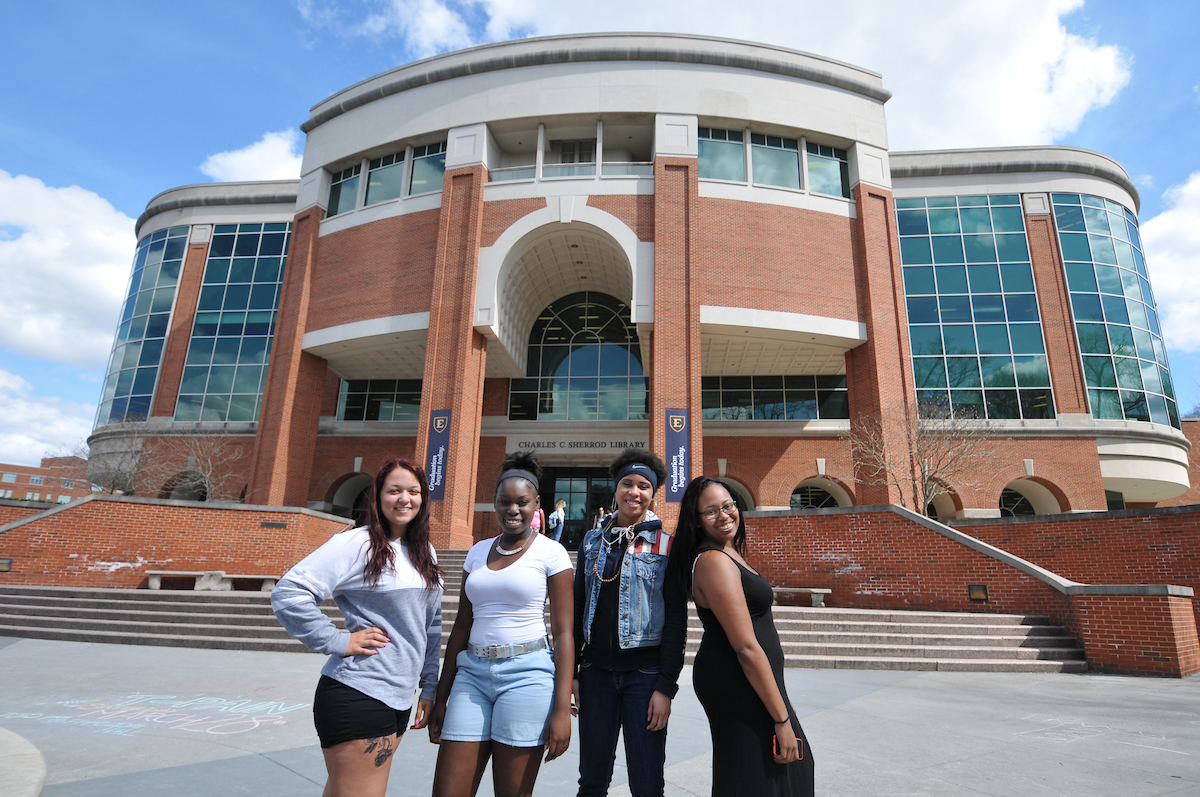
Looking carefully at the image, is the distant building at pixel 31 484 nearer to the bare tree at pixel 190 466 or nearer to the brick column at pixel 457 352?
the bare tree at pixel 190 466

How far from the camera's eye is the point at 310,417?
23.2m

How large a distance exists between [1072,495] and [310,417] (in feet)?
89.4

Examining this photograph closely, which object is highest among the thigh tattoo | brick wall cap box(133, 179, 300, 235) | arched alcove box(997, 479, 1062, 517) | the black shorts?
brick wall cap box(133, 179, 300, 235)

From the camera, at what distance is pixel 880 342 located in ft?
67.5

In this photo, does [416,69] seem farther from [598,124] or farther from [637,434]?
[637,434]

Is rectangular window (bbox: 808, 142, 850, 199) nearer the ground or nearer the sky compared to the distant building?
nearer the sky

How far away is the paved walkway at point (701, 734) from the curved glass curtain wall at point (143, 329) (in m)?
23.9

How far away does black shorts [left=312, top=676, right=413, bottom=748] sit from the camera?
88.7 inches

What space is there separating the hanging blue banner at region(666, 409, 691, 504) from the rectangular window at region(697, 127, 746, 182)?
8349mm

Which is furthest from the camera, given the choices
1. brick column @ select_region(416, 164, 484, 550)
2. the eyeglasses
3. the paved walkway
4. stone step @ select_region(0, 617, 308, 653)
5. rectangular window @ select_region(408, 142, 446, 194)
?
rectangular window @ select_region(408, 142, 446, 194)

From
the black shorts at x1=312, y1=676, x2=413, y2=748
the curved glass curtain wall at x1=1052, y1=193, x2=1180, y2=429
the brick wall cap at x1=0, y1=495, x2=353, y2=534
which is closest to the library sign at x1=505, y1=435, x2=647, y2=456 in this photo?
the brick wall cap at x1=0, y1=495, x2=353, y2=534

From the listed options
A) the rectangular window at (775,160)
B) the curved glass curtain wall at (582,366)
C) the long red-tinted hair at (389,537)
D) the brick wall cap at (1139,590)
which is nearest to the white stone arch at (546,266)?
the curved glass curtain wall at (582,366)

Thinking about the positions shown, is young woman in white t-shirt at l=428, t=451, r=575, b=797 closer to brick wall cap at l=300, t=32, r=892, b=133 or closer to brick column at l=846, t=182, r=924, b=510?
brick column at l=846, t=182, r=924, b=510

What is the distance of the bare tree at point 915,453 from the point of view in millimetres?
18984
